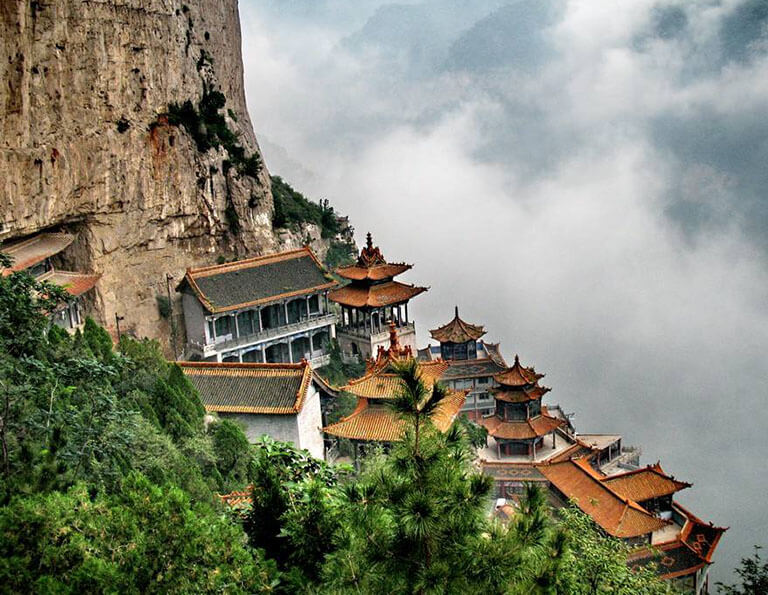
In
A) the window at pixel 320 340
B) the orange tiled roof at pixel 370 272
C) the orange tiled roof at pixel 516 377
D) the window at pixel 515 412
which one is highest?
the orange tiled roof at pixel 370 272

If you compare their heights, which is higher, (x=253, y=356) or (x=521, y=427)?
(x=253, y=356)

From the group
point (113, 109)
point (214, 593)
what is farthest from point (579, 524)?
point (113, 109)

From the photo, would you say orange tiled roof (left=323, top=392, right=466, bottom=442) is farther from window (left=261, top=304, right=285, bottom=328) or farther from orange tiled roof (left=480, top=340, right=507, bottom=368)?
orange tiled roof (left=480, top=340, right=507, bottom=368)

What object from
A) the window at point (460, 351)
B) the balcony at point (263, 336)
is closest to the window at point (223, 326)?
the balcony at point (263, 336)

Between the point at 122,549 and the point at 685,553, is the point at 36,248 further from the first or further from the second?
the point at 685,553

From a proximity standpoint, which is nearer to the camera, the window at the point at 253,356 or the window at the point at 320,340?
the window at the point at 253,356

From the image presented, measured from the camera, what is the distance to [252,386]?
2273cm

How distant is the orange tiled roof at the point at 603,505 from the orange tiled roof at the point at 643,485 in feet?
1.99

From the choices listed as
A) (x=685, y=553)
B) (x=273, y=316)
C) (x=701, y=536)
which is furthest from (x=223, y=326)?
(x=701, y=536)

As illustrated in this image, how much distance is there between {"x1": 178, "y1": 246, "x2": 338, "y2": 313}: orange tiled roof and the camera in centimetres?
2975

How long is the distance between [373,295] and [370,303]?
575mm

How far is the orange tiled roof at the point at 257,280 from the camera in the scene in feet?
97.6

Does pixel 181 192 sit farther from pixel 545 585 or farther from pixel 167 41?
pixel 545 585

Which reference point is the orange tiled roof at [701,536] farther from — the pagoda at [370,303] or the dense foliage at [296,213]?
the dense foliage at [296,213]
